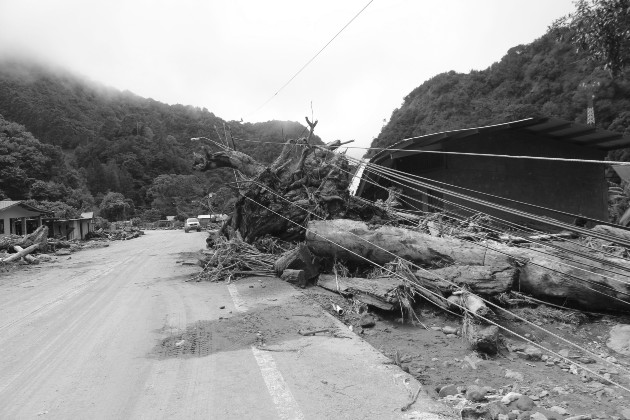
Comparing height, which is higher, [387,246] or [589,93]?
[589,93]

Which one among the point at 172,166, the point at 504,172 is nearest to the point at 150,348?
the point at 504,172

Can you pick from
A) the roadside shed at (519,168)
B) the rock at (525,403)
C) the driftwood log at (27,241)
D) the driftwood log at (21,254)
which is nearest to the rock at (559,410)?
the rock at (525,403)

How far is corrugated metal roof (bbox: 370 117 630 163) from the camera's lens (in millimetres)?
10250

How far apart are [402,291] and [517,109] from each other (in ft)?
124

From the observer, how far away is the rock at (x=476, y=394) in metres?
3.48

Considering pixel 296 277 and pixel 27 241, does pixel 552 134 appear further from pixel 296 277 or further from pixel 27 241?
pixel 27 241

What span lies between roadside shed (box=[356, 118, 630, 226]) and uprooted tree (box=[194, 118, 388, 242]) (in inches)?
49.7

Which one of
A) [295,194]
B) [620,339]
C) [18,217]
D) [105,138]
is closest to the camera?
[620,339]

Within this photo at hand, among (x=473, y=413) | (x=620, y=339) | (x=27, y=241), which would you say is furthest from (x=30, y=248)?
(x=620, y=339)

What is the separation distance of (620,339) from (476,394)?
2.34 metres

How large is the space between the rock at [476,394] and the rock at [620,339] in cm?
200

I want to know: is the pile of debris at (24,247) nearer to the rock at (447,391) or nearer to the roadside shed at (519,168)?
the roadside shed at (519,168)

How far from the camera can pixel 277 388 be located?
3750 mm

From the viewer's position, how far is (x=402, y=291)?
5945 mm
